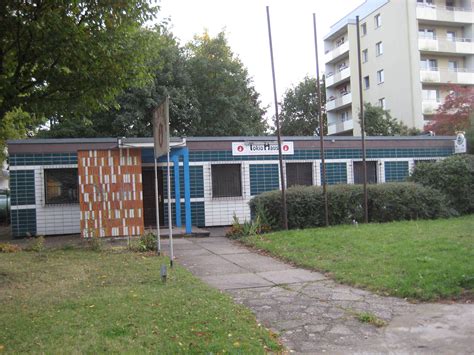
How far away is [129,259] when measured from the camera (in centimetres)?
1062

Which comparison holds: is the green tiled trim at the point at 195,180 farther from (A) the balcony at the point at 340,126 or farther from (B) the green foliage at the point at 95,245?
(A) the balcony at the point at 340,126

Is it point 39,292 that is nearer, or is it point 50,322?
point 50,322

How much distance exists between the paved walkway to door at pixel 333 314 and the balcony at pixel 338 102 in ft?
152

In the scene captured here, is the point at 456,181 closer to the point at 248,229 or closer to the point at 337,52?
the point at 248,229

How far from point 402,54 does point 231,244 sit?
36875 mm

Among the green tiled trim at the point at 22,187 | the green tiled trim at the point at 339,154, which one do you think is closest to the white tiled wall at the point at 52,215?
the green tiled trim at the point at 22,187

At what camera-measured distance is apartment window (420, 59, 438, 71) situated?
146ft

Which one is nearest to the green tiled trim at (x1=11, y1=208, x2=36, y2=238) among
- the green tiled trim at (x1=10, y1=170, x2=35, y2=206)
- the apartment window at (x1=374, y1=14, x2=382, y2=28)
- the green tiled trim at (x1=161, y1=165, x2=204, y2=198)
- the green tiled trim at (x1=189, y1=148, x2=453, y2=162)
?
the green tiled trim at (x1=10, y1=170, x2=35, y2=206)

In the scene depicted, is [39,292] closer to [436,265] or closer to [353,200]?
[436,265]

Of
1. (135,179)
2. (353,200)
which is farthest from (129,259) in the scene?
(353,200)

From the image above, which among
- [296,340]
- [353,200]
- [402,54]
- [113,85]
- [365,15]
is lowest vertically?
[296,340]

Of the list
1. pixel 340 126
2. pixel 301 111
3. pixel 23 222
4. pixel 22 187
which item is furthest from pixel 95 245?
pixel 301 111

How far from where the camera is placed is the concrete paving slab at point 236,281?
8.22 metres

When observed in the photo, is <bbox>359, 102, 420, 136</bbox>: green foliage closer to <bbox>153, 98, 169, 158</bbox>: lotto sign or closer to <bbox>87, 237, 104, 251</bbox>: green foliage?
<bbox>87, 237, 104, 251</bbox>: green foliage
